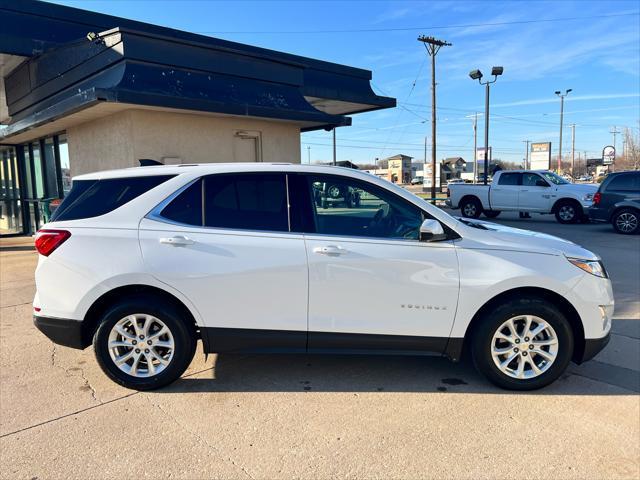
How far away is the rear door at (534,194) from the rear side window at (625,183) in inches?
112

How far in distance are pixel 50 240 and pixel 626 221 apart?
45.5 ft

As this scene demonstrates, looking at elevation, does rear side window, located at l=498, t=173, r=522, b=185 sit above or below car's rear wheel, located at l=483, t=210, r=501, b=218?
above

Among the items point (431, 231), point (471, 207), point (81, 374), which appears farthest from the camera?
point (471, 207)

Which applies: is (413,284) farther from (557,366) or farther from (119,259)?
(119,259)

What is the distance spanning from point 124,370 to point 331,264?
184 cm

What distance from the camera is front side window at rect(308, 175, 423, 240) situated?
3.79m

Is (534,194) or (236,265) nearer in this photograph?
(236,265)

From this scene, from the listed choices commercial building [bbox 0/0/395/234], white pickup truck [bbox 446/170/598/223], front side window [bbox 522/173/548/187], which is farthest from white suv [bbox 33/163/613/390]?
front side window [bbox 522/173/548/187]

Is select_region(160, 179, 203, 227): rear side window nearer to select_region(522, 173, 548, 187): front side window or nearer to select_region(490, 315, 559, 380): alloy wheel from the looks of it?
select_region(490, 315, 559, 380): alloy wheel

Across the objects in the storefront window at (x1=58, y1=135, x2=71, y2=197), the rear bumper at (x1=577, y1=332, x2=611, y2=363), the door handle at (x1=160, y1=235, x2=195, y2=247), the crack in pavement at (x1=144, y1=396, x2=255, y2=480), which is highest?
the storefront window at (x1=58, y1=135, x2=71, y2=197)

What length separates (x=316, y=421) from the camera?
3346 mm

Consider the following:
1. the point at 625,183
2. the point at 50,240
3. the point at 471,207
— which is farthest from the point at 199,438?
the point at 471,207

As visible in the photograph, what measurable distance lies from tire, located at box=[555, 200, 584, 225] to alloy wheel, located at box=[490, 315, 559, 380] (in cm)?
1386

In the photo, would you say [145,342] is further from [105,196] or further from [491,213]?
[491,213]
